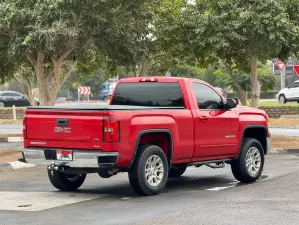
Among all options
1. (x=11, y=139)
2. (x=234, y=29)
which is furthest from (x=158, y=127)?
(x=11, y=139)

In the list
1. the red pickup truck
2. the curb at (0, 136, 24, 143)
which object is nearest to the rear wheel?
the curb at (0, 136, 24, 143)

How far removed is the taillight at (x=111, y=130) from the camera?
1066cm

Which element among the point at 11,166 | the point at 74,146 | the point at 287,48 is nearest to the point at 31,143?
the point at 74,146

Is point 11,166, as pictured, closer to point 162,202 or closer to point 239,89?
point 162,202

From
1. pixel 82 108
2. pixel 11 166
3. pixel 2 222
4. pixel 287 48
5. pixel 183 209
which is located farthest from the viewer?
pixel 287 48

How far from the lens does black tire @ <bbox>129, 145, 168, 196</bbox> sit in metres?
11.0

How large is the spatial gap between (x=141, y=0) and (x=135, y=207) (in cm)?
1138

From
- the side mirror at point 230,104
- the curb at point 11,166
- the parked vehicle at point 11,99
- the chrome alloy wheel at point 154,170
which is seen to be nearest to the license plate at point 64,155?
the chrome alloy wheel at point 154,170

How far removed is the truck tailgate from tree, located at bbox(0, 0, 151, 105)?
7057mm

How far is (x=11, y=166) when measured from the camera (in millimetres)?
16000

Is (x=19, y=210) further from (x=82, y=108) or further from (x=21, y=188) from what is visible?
(x=21, y=188)

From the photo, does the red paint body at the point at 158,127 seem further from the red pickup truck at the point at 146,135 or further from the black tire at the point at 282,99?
the black tire at the point at 282,99

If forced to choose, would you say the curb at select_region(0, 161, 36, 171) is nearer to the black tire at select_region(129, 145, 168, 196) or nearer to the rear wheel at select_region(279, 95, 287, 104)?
the black tire at select_region(129, 145, 168, 196)

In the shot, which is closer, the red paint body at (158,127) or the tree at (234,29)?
the red paint body at (158,127)
